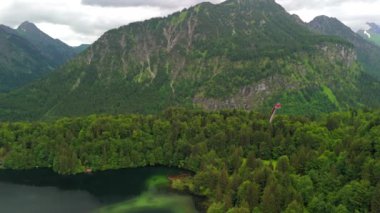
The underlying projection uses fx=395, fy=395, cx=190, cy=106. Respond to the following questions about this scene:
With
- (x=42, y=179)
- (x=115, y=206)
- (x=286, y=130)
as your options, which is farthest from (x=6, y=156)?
(x=286, y=130)

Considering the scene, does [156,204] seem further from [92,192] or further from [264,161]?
[264,161]

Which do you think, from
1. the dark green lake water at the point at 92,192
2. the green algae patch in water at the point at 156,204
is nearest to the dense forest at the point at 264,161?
the green algae patch in water at the point at 156,204

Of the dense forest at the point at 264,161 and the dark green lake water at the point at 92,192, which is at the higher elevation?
the dense forest at the point at 264,161

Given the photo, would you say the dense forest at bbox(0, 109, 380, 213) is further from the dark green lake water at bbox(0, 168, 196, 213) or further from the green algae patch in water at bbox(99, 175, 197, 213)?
the dark green lake water at bbox(0, 168, 196, 213)

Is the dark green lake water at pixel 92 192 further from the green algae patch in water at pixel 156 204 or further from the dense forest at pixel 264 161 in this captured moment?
the dense forest at pixel 264 161

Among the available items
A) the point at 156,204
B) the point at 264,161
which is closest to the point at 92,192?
the point at 156,204

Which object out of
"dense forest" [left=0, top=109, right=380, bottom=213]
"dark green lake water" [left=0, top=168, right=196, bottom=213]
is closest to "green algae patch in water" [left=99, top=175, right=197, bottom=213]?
"dark green lake water" [left=0, top=168, right=196, bottom=213]

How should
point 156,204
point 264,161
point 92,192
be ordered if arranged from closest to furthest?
point 156,204 < point 92,192 < point 264,161
